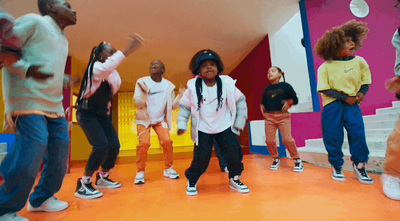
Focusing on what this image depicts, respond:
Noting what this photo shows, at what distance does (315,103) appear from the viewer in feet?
10.3

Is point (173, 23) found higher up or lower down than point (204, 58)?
higher up

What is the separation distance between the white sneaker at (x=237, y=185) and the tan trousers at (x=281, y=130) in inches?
45.1

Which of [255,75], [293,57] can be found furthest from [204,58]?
[255,75]

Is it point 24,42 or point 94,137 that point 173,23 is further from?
point 24,42

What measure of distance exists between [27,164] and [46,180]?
295mm

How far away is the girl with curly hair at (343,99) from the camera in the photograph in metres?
1.80

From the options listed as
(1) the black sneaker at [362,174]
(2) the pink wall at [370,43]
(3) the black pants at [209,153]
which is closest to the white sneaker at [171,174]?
(3) the black pants at [209,153]

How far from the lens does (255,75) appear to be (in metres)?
4.73

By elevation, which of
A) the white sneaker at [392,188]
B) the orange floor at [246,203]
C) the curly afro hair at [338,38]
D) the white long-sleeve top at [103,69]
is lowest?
the orange floor at [246,203]

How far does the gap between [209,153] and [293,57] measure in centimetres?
301

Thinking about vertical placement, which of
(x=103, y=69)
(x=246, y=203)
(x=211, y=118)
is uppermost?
(x=103, y=69)

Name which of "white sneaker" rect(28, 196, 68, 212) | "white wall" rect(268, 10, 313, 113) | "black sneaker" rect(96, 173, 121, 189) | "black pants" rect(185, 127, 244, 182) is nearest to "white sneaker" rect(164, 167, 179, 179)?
"black sneaker" rect(96, 173, 121, 189)

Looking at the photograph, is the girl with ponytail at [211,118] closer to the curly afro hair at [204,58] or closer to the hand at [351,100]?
the curly afro hair at [204,58]

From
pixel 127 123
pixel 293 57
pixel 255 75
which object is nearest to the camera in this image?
pixel 293 57
